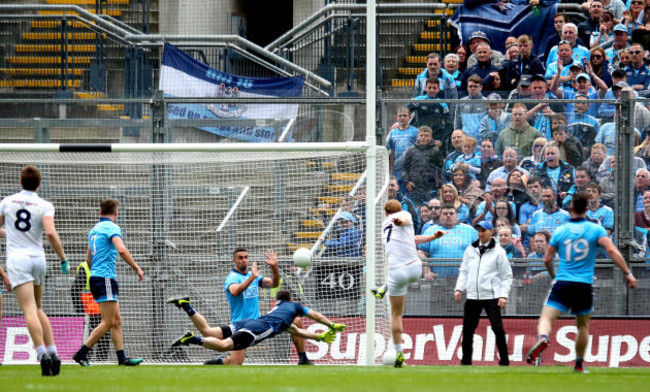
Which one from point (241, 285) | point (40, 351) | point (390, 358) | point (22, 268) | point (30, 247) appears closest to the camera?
point (40, 351)

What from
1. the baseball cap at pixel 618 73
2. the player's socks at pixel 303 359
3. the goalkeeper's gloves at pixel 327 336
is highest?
the baseball cap at pixel 618 73

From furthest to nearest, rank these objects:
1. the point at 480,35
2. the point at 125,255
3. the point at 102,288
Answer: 1. the point at 480,35
2. the point at 102,288
3. the point at 125,255

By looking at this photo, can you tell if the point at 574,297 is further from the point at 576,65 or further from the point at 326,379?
the point at 576,65

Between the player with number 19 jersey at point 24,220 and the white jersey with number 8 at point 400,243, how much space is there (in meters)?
3.96

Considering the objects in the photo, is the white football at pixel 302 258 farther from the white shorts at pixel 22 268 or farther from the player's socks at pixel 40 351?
the player's socks at pixel 40 351

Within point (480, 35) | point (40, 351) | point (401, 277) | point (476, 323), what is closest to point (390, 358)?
point (401, 277)

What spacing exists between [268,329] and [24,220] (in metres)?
3.56

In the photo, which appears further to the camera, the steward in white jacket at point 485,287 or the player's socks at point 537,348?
the steward in white jacket at point 485,287

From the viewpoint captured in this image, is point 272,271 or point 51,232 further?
point 272,271

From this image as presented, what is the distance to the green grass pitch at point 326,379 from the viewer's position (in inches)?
310

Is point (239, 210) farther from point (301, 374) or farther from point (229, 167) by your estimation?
point (301, 374)

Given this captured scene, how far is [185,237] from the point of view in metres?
13.5

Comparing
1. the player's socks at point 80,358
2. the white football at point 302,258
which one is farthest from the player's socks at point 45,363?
the white football at point 302,258

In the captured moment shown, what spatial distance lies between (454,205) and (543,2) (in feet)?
18.0
